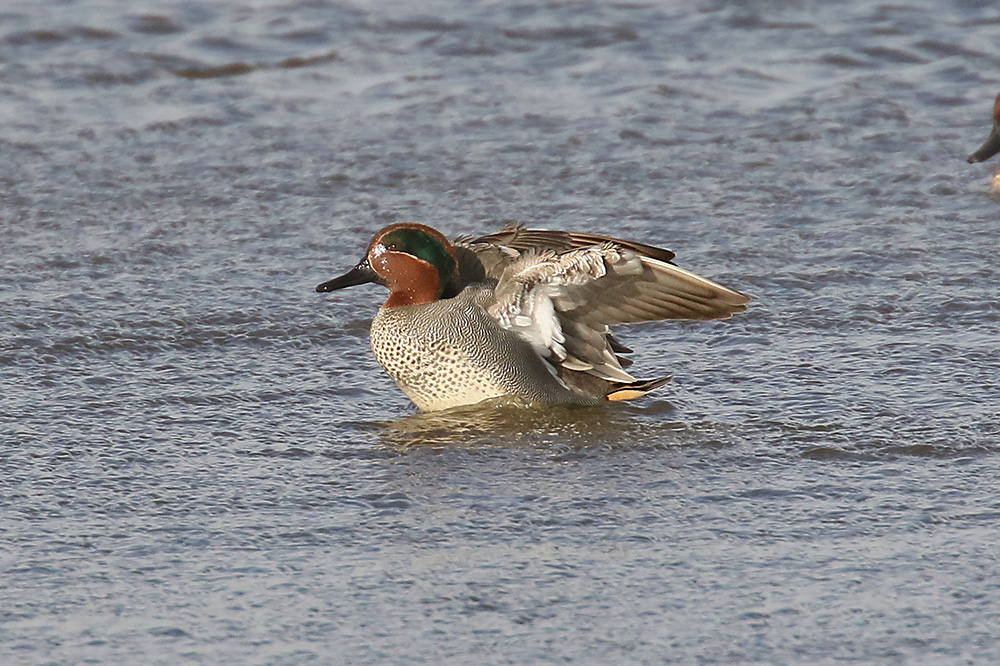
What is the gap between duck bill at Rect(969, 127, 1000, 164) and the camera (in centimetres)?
795

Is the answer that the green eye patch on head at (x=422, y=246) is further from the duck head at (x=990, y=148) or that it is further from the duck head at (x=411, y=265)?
the duck head at (x=990, y=148)

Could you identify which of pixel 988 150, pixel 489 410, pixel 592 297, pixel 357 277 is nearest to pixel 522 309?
pixel 592 297

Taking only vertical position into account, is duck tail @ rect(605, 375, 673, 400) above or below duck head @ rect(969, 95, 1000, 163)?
below

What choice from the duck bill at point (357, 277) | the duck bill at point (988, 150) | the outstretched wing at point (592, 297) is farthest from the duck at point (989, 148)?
the duck bill at point (357, 277)

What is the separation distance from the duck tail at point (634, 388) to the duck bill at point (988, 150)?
342cm

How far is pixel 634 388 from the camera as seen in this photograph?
518cm

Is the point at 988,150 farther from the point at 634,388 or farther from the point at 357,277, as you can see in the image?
the point at 357,277

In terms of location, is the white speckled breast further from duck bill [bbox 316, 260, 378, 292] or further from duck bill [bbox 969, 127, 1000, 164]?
duck bill [bbox 969, 127, 1000, 164]

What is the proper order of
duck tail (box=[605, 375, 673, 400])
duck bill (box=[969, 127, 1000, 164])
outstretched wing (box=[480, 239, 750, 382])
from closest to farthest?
outstretched wing (box=[480, 239, 750, 382]) < duck tail (box=[605, 375, 673, 400]) < duck bill (box=[969, 127, 1000, 164])

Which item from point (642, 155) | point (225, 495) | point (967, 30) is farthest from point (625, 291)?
point (967, 30)

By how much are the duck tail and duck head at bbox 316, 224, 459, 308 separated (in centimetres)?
61

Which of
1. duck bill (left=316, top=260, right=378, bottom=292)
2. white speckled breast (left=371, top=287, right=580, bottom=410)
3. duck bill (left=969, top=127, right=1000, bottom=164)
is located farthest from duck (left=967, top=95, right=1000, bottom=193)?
duck bill (left=316, top=260, right=378, bottom=292)

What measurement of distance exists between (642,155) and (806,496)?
3.98 metres

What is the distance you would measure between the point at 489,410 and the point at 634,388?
0.47 metres
